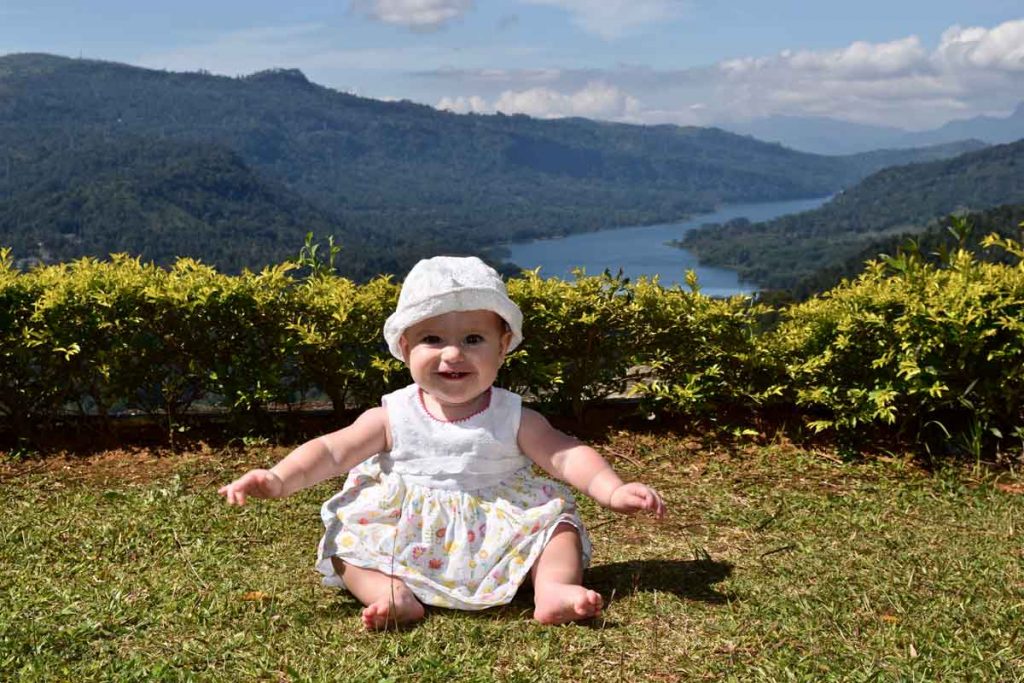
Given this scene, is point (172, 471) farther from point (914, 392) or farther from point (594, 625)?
point (914, 392)

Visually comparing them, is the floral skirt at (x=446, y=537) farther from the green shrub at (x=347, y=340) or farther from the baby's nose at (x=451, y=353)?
the green shrub at (x=347, y=340)

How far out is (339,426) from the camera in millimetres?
6027

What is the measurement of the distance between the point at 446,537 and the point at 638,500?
721 mm

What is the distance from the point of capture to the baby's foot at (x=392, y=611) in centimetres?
300

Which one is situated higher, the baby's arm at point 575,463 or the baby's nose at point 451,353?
the baby's nose at point 451,353

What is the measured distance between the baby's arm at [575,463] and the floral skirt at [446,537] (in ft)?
0.47

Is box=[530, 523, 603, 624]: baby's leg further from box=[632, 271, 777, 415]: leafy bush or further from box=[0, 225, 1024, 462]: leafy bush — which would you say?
box=[632, 271, 777, 415]: leafy bush

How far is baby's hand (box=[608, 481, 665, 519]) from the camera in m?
2.95

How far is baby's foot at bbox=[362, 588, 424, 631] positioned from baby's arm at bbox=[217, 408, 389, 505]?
477mm

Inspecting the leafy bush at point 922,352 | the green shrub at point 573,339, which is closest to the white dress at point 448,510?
the green shrub at point 573,339

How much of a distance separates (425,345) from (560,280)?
9.57ft

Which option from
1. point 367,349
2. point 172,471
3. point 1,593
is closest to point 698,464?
point 367,349

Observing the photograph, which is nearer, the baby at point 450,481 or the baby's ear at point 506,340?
the baby at point 450,481

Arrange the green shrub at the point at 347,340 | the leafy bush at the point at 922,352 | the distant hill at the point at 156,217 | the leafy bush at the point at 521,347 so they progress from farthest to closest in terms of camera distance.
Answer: the distant hill at the point at 156,217 → the green shrub at the point at 347,340 → the leafy bush at the point at 521,347 → the leafy bush at the point at 922,352
